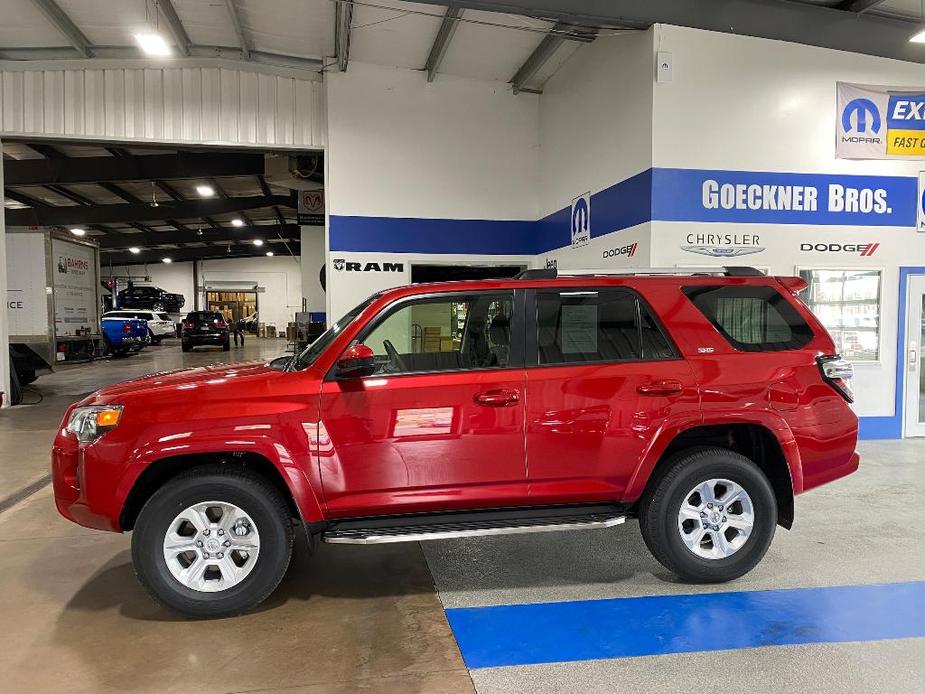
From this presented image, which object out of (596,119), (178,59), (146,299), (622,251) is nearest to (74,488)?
(622,251)

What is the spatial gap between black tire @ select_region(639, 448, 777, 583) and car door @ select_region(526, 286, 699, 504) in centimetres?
25

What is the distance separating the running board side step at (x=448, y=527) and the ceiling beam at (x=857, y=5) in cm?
726

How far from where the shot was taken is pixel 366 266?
1007 cm

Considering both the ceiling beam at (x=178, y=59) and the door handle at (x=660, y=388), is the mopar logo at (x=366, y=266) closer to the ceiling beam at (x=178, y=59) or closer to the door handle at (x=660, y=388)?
the ceiling beam at (x=178, y=59)

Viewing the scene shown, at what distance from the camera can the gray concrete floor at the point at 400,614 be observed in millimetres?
2707

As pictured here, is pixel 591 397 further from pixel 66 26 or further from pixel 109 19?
pixel 66 26

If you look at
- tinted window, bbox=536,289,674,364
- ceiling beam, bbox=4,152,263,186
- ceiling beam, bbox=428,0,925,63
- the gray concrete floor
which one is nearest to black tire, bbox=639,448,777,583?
the gray concrete floor

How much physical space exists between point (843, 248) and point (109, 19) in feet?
33.7

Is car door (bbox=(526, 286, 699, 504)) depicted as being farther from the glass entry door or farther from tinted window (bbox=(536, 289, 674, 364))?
the glass entry door

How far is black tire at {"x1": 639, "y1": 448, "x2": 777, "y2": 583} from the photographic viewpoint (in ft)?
11.6

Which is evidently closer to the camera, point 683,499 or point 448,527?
point 448,527

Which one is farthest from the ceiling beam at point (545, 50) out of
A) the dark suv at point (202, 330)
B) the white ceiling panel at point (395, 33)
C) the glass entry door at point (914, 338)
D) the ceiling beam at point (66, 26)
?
the dark suv at point (202, 330)

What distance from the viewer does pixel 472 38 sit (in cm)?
900

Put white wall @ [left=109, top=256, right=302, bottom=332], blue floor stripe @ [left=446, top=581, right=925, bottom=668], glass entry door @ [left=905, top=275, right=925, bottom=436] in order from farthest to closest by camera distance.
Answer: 1. white wall @ [left=109, top=256, right=302, bottom=332]
2. glass entry door @ [left=905, top=275, right=925, bottom=436]
3. blue floor stripe @ [left=446, top=581, right=925, bottom=668]
